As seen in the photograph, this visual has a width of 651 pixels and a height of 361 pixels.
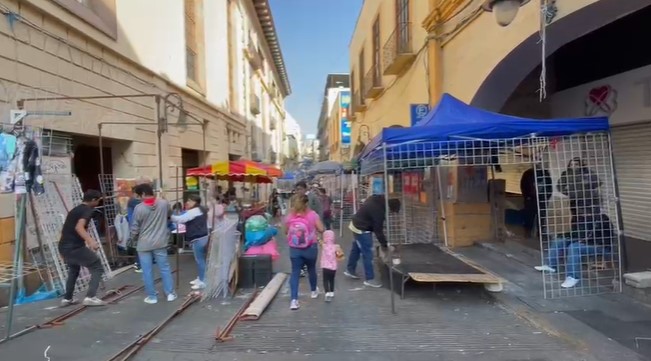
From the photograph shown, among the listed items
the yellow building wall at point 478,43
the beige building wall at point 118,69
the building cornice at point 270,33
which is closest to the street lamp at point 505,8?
the yellow building wall at point 478,43

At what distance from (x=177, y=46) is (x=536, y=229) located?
1129cm

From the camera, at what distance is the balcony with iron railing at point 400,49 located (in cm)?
1278

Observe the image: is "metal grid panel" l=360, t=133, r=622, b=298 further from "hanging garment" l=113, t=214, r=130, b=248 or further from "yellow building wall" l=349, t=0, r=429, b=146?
"hanging garment" l=113, t=214, r=130, b=248

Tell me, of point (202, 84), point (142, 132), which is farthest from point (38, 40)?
point (202, 84)

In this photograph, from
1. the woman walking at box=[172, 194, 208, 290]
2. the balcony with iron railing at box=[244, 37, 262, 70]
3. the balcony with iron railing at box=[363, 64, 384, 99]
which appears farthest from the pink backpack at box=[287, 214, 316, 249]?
the balcony with iron railing at box=[244, 37, 262, 70]

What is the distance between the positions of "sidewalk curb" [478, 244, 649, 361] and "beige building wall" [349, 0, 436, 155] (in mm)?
6718

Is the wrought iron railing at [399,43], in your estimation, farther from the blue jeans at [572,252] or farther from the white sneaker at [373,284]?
the blue jeans at [572,252]

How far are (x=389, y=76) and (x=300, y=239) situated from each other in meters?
11.4

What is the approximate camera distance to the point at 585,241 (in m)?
6.32

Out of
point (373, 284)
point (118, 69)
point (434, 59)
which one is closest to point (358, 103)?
point (434, 59)

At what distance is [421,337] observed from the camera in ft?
16.6

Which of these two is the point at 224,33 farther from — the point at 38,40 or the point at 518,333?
the point at 518,333

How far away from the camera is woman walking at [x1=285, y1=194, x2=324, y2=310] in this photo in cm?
632

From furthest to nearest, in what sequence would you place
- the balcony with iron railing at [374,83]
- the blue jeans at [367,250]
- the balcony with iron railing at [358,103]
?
the balcony with iron railing at [358,103] < the balcony with iron railing at [374,83] < the blue jeans at [367,250]
